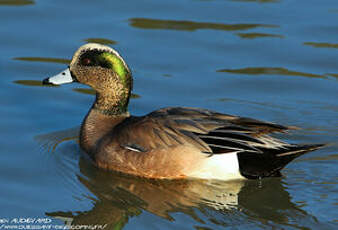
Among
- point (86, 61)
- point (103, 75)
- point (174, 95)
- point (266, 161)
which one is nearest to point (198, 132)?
point (266, 161)

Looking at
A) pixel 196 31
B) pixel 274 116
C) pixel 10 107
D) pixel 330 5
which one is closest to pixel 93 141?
pixel 10 107

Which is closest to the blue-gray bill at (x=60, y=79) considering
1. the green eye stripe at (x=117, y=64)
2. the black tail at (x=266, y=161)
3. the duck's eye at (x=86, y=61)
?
the duck's eye at (x=86, y=61)

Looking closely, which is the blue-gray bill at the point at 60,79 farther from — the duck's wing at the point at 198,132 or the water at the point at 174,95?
the duck's wing at the point at 198,132

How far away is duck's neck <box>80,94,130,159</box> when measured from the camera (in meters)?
7.97

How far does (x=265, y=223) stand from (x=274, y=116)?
7.85 ft

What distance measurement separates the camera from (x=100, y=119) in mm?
8070

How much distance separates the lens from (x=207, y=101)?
29.9 ft

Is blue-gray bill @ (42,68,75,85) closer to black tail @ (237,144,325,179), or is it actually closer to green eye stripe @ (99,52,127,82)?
green eye stripe @ (99,52,127,82)

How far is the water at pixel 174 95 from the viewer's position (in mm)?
6855

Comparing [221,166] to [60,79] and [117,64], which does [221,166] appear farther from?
[60,79]

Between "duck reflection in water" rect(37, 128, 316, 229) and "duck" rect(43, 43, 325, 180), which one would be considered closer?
"duck reflection in water" rect(37, 128, 316, 229)

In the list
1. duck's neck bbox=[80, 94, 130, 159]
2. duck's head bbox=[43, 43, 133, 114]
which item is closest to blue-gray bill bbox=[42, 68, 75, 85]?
duck's head bbox=[43, 43, 133, 114]

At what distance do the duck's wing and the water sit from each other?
0.36m

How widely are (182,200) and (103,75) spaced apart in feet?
5.64
